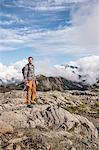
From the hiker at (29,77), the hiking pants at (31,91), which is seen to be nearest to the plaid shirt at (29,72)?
the hiker at (29,77)

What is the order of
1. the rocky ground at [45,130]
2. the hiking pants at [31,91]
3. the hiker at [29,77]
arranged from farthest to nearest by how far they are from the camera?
1. the hiking pants at [31,91]
2. the hiker at [29,77]
3. the rocky ground at [45,130]

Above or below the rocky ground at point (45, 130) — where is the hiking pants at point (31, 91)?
above

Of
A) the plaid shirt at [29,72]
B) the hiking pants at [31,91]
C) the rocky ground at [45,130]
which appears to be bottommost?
the rocky ground at [45,130]

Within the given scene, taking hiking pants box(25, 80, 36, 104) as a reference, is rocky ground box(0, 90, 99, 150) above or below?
below

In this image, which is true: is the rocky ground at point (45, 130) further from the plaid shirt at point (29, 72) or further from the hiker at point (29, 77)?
the plaid shirt at point (29, 72)

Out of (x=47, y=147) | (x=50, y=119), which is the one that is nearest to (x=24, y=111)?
(x=50, y=119)

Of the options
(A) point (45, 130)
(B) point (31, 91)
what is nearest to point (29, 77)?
(B) point (31, 91)

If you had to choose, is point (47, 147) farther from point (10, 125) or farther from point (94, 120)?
point (94, 120)

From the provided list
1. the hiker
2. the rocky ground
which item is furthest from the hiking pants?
the rocky ground

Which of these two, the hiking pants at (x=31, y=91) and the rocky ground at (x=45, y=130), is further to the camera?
the hiking pants at (x=31, y=91)

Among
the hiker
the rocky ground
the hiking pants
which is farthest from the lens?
the hiking pants

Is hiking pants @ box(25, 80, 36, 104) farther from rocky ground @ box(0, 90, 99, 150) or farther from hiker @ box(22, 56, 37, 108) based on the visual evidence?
rocky ground @ box(0, 90, 99, 150)

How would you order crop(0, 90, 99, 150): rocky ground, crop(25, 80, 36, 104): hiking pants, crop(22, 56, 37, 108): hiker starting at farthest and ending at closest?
crop(25, 80, 36, 104): hiking pants < crop(22, 56, 37, 108): hiker < crop(0, 90, 99, 150): rocky ground

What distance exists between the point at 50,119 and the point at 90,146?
4.57m
